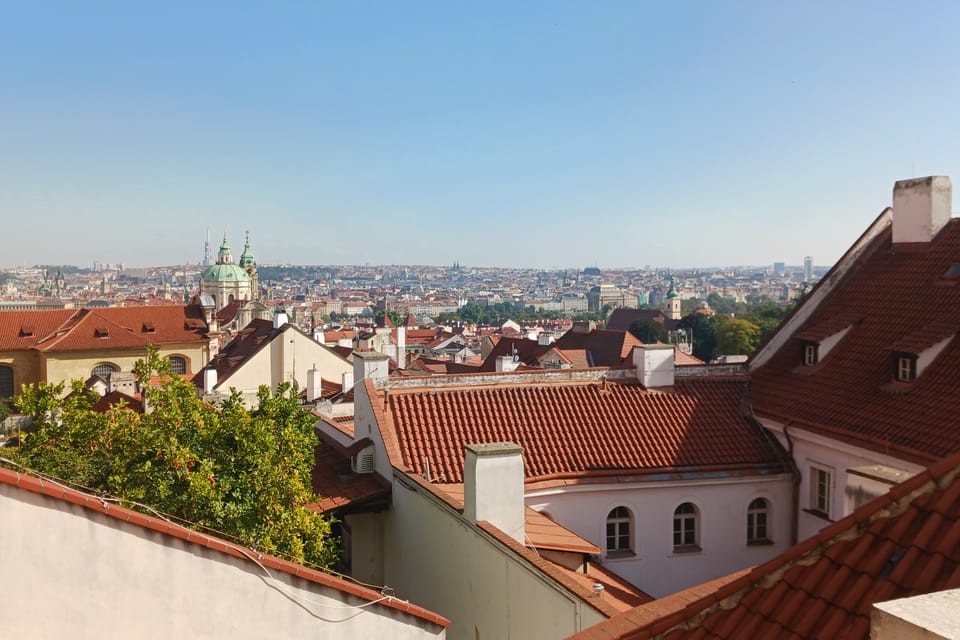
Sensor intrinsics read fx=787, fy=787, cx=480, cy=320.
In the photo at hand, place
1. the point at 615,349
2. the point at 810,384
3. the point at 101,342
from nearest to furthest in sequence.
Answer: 1. the point at 810,384
2. the point at 615,349
3. the point at 101,342

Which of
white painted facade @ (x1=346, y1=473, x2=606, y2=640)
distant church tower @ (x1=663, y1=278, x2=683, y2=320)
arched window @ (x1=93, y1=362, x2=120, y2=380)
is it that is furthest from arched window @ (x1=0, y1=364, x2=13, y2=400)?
distant church tower @ (x1=663, y1=278, x2=683, y2=320)

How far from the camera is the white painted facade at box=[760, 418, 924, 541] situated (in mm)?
15195

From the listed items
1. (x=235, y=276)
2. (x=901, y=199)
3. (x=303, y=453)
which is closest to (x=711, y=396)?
(x=901, y=199)

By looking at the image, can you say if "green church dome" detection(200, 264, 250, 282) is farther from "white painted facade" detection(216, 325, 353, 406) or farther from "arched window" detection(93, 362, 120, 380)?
"white painted facade" detection(216, 325, 353, 406)

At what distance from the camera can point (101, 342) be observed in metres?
54.2

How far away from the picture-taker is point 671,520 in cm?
1633

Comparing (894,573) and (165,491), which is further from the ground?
(894,573)

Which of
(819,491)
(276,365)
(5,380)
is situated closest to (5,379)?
(5,380)

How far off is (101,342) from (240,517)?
47.6 metres

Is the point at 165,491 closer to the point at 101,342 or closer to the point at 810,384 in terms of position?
the point at 810,384

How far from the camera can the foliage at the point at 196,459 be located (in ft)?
39.6

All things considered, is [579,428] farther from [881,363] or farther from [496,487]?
[881,363]

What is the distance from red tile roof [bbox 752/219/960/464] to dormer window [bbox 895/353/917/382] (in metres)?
0.16

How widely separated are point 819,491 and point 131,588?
45.9ft
